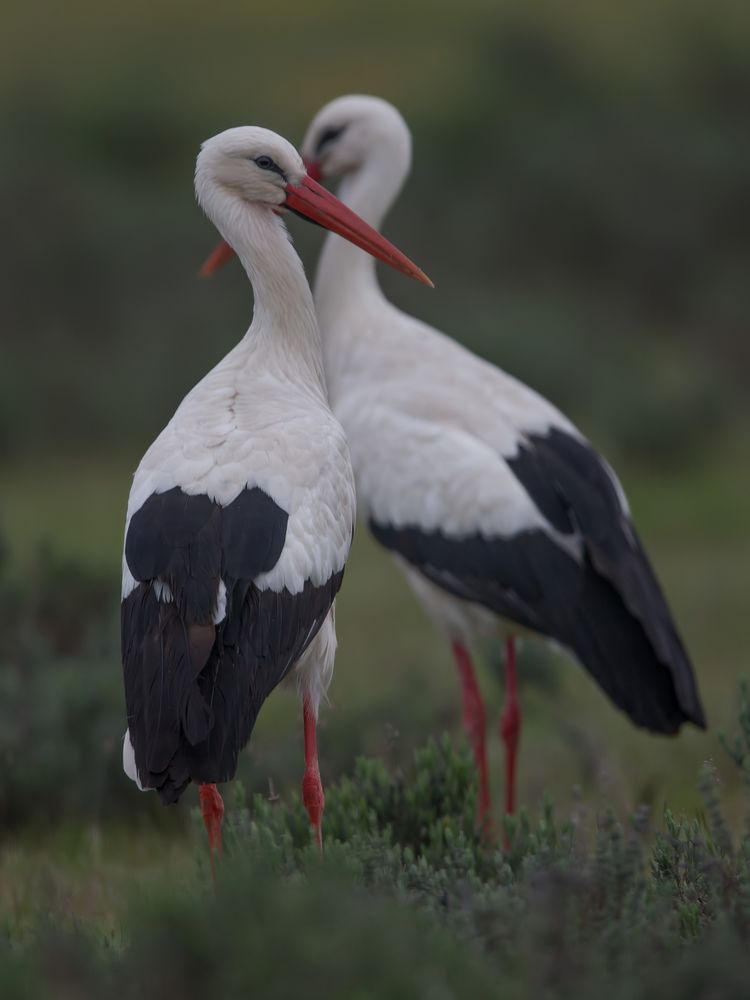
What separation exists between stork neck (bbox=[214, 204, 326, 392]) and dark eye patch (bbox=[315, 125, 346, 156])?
79.6 inches

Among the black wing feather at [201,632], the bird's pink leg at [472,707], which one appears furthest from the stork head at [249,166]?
the bird's pink leg at [472,707]

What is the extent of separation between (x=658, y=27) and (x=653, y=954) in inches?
1009

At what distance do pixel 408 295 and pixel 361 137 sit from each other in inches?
454

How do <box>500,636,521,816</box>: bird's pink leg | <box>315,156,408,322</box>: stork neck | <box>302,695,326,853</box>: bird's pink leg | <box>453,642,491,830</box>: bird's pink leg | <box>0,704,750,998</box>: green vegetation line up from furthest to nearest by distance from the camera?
<box>315,156,408,322</box>: stork neck → <box>453,642,491,830</box>: bird's pink leg → <box>500,636,521,816</box>: bird's pink leg → <box>302,695,326,853</box>: bird's pink leg → <box>0,704,750,998</box>: green vegetation

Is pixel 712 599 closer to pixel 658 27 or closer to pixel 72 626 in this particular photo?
pixel 72 626

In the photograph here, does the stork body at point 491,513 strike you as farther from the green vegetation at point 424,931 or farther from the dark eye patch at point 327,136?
the green vegetation at point 424,931

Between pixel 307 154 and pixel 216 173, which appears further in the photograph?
pixel 307 154

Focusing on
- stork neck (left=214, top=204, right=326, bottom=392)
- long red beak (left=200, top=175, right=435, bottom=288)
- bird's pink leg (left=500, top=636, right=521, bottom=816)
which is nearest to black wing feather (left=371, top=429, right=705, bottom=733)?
bird's pink leg (left=500, top=636, right=521, bottom=816)

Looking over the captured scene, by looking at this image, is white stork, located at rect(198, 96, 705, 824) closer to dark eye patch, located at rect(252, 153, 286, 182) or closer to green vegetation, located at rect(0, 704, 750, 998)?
dark eye patch, located at rect(252, 153, 286, 182)

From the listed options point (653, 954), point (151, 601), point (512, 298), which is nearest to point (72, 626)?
point (151, 601)

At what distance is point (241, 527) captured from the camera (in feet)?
12.5

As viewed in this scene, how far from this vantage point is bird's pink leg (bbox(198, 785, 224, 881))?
160 inches

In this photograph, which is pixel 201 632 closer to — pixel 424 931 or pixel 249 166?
pixel 424 931

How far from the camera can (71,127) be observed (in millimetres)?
22797
